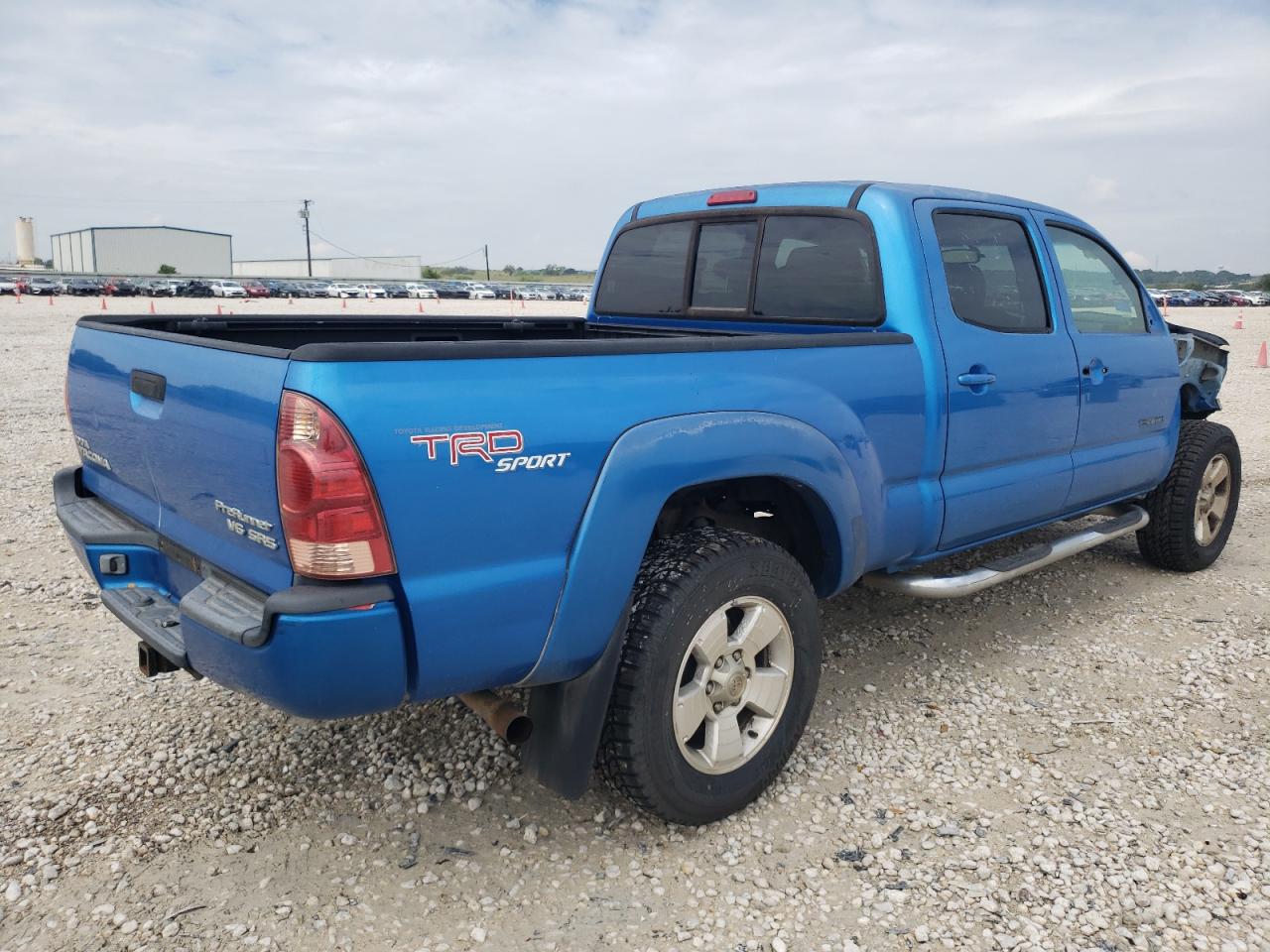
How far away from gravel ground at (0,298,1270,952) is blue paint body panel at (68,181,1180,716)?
0.65 m

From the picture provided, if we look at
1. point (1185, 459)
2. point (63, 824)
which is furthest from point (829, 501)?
point (1185, 459)

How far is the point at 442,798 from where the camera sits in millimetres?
3131

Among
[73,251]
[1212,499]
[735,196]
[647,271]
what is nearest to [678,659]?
[735,196]

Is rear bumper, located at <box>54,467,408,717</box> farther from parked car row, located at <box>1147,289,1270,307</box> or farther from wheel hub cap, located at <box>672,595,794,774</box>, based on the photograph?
parked car row, located at <box>1147,289,1270,307</box>

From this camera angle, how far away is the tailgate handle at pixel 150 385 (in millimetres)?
2629

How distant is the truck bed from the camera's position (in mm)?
2256

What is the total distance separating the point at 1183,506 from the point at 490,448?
4349 mm

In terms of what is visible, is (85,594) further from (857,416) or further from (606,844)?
(857,416)

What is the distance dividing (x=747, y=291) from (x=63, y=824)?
306 cm

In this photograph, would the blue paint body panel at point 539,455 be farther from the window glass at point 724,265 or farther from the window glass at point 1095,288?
the window glass at point 1095,288

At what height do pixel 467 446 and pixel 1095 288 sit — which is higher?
pixel 1095 288

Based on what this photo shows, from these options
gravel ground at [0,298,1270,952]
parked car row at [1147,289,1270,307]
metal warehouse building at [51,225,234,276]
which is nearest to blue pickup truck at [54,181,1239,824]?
gravel ground at [0,298,1270,952]

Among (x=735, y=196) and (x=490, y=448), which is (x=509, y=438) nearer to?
(x=490, y=448)

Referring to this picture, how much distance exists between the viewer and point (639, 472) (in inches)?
101
